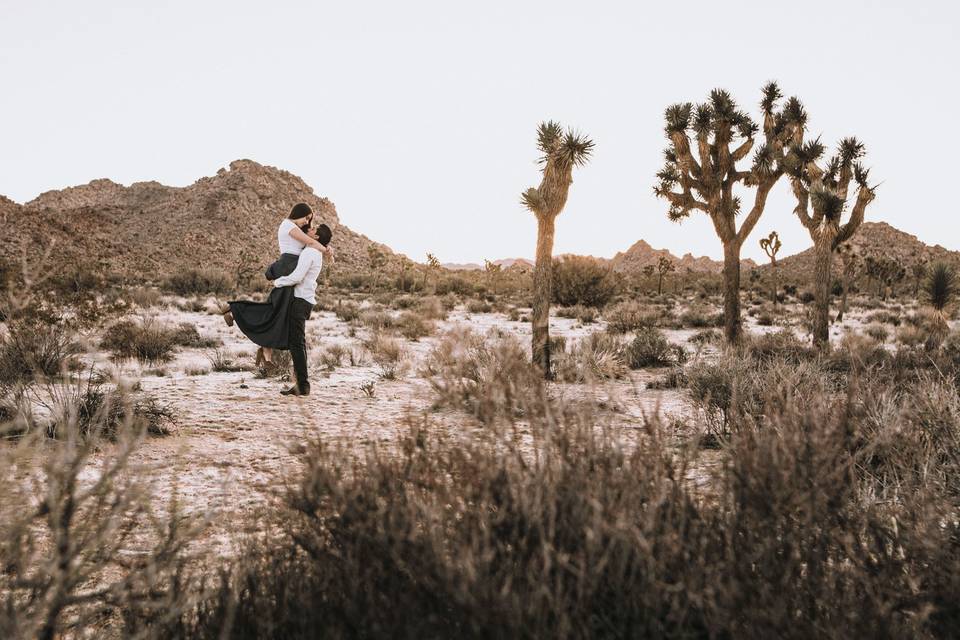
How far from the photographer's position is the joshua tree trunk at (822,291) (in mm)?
12812

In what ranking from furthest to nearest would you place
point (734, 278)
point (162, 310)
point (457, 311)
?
point (457, 311) → point (162, 310) → point (734, 278)

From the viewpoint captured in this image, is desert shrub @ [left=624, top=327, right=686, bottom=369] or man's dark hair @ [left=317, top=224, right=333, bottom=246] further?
desert shrub @ [left=624, top=327, right=686, bottom=369]

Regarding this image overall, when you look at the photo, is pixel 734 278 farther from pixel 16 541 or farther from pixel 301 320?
pixel 16 541

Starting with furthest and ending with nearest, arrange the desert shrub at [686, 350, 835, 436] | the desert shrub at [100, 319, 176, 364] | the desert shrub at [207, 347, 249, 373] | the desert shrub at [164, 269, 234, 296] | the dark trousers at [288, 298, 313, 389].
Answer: the desert shrub at [164, 269, 234, 296] → the desert shrub at [100, 319, 176, 364] → the desert shrub at [207, 347, 249, 373] → the dark trousers at [288, 298, 313, 389] → the desert shrub at [686, 350, 835, 436]

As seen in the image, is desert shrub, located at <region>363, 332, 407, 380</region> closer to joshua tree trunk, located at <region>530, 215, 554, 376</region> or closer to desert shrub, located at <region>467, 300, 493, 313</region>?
joshua tree trunk, located at <region>530, 215, 554, 376</region>

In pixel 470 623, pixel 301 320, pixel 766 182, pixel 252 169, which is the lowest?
pixel 470 623

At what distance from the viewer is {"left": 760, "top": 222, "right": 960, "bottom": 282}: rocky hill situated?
2815 inches

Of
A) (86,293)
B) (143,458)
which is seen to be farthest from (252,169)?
(143,458)

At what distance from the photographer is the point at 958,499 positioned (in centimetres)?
301

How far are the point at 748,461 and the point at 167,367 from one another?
942 cm

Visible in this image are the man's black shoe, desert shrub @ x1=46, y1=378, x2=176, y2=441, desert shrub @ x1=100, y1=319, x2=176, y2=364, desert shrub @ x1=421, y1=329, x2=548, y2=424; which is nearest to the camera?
desert shrub @ x1=421, y1=329, x2=548, y2=424

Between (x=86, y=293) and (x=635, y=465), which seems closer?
(x=635, y=465)

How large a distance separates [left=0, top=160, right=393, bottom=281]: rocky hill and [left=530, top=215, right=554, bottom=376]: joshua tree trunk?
152 feet

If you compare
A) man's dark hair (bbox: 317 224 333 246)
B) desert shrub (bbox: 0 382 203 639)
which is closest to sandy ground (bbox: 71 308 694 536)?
desert shrub (bbox: 0 382 203 639)
